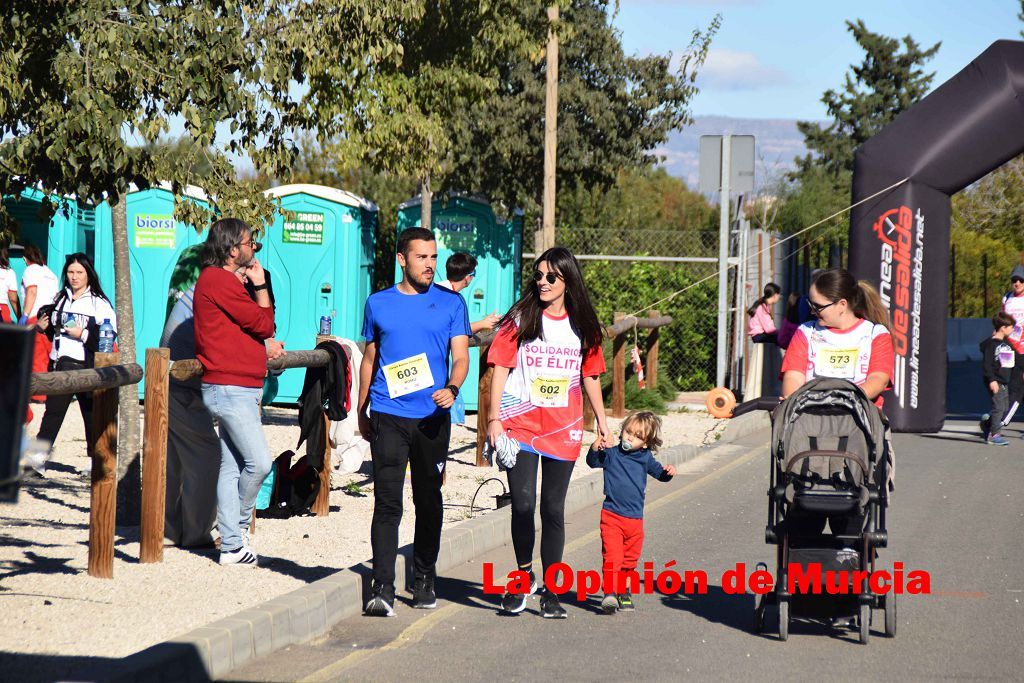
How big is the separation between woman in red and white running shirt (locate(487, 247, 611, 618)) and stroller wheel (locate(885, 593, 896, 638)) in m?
1.54

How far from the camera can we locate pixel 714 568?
823cm

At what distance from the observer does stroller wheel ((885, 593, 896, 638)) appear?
6.48m

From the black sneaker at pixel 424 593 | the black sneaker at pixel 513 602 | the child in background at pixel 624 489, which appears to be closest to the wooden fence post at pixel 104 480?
the black sneaker at pixel 424 593

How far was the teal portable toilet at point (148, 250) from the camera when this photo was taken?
1691 cm

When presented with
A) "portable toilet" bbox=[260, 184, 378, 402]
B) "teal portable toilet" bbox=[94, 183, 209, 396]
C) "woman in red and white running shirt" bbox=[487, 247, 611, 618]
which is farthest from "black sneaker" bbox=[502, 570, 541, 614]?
"teal portable toilet" bbox=[94, 183, 209, 396]

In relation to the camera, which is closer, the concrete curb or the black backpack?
the concrete curb

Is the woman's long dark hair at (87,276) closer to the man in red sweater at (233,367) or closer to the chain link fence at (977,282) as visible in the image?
the man in red sweater at (233,367)

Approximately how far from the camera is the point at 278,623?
612 centimetres

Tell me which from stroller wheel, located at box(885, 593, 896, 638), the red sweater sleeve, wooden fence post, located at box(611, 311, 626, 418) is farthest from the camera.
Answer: wooden fence post, located at box(611, 311, 626, 418)

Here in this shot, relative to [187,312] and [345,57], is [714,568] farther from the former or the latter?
[345,57]

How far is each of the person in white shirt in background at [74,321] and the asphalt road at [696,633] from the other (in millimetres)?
4009

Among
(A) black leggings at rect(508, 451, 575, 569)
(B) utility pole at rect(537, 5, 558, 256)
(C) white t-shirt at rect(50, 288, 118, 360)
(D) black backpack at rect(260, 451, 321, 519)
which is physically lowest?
(D) black backpack at rect(260, 451, 321, 519)

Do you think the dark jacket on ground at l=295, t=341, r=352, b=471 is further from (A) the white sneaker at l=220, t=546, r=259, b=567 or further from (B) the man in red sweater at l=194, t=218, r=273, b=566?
(A) the white sneaker at l=220, t=546, r=259, b=567

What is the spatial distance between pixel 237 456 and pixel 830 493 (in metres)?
3.28
